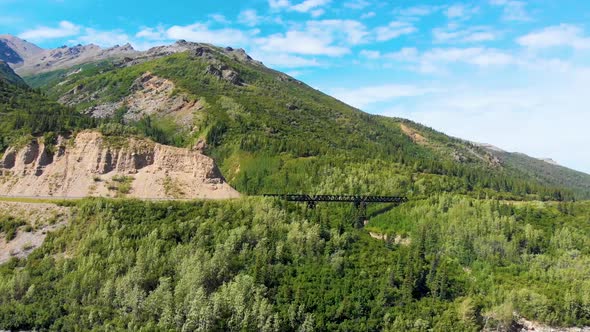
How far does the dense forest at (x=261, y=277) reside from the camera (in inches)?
2763

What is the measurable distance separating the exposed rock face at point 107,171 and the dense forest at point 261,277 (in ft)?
49.7

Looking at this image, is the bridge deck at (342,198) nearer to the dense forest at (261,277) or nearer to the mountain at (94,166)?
the mountain at (94,166)

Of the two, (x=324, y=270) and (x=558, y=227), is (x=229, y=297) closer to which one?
(x=324, y=270)

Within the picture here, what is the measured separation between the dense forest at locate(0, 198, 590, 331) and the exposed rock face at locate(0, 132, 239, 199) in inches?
597

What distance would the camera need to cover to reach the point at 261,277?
79625 millimetres

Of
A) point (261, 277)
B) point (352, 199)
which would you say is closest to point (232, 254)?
point (261, 277)

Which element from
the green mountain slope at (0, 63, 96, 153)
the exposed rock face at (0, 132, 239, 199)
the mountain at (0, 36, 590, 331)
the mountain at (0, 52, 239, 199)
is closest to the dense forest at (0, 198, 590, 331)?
the mountain at (0, 36, 590, 331)

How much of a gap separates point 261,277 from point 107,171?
4864 centimetres

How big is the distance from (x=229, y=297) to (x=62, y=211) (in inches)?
1424

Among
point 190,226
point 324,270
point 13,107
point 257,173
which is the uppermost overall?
point 13,107

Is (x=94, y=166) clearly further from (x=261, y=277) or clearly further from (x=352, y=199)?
(x=352, y=199)

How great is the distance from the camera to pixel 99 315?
220 ft

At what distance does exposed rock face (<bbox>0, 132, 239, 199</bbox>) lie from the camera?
104 meters

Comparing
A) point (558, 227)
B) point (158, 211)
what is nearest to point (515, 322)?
point (558, 227)
